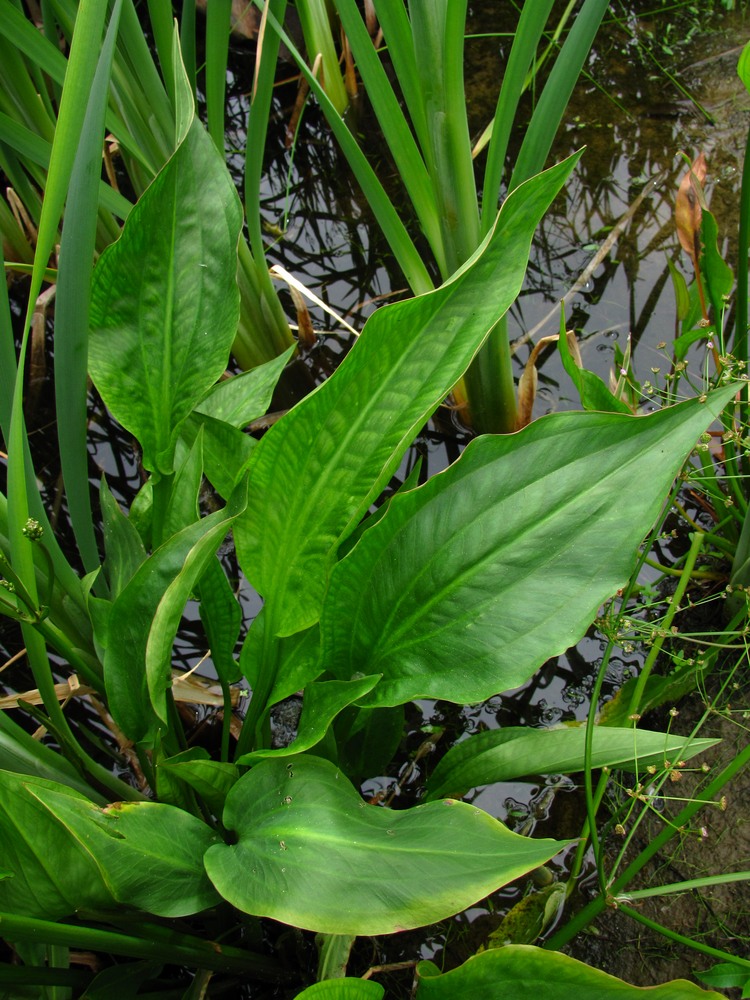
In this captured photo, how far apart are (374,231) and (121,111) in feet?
1.88

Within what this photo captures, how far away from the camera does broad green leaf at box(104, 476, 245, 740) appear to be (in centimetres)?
62

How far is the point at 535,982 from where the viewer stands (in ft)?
1.89

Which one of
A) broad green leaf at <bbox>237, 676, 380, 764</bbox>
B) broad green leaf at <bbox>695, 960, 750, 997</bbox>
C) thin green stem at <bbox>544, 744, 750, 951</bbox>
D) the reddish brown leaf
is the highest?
the reddish brown leaf

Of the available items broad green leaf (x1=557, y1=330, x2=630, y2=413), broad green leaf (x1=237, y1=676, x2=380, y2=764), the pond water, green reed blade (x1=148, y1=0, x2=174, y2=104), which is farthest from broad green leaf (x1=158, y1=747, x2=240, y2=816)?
green reed blade (x1=148, y1=0, x2=174, y2=104)

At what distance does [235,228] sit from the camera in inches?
30.1

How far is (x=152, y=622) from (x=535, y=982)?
0.37 m

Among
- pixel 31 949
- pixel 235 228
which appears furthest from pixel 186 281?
pixel 31 949

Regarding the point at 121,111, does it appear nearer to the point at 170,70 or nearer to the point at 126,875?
the point at 170,70

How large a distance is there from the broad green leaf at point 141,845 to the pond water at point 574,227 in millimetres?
331

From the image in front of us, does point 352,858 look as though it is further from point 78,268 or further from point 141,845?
point 78,268

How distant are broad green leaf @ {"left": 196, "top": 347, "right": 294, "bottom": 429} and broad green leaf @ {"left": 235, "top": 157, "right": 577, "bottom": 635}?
0.22m

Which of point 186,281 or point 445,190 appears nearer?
point 186,281

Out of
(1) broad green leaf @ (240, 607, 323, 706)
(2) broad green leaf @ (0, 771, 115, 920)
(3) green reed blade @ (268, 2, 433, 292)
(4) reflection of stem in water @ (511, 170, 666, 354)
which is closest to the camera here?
(2) broad green leaf @ (0, 771, 115, 920)

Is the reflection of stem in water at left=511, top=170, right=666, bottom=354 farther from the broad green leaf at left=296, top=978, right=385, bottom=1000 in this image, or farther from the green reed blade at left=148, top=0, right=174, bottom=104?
the broad green leaf at left=296, top=978, right=385, bottom=1000
